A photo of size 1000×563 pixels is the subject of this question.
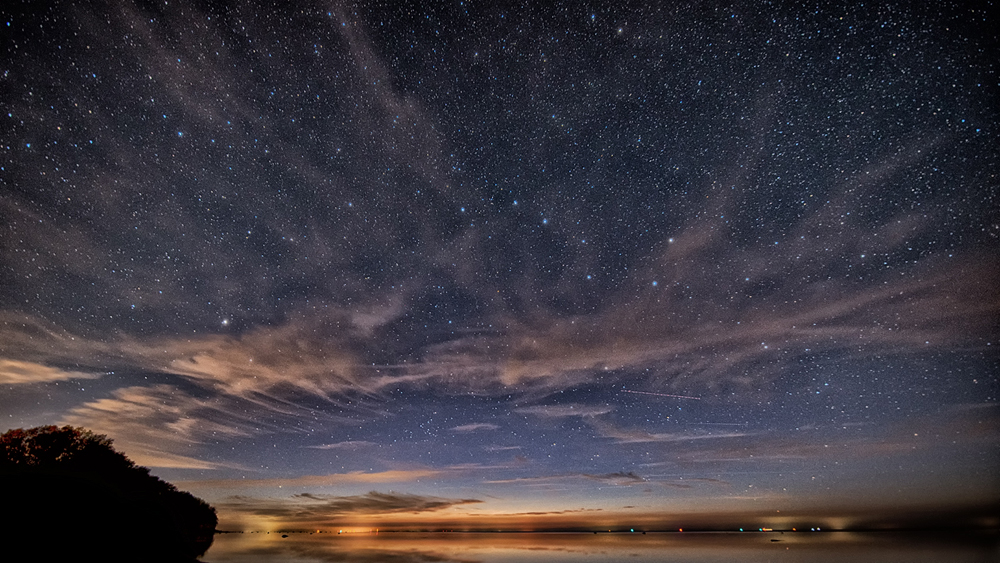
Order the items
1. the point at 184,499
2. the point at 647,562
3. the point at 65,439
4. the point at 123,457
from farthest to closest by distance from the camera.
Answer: the point at 184,499 < the point at 647,562 < the point at 123,457 < the point at 65,439

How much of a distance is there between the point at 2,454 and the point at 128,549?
77.1ft

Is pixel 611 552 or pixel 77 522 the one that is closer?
pixel 77 522

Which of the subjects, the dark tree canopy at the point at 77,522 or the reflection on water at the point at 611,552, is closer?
the dark tree canopy at the point at 77,522

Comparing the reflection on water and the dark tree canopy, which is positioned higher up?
the dark tree canopy

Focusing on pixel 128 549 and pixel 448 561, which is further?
pixel 448 561

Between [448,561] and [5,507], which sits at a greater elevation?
[5,507]

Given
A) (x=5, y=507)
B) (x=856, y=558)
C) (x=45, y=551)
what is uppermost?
(x=5, y=507)

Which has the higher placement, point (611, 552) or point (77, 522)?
point (77, 522)

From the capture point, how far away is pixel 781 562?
38.5 meters

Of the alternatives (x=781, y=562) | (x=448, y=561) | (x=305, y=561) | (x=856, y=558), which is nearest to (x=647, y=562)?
(x=781, y=562)

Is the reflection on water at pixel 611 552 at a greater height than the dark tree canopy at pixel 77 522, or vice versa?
the dark tree canopy at pixel 77 522

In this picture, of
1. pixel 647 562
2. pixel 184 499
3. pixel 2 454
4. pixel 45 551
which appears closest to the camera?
pixel 45 551

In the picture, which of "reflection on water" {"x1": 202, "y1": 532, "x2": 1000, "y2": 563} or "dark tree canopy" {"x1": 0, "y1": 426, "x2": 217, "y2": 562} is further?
"reflection on water" {"x1": 202, "y1": 532, "x2": 1000, "y2": 563}

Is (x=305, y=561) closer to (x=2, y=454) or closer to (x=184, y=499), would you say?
(x=184, y=499)
